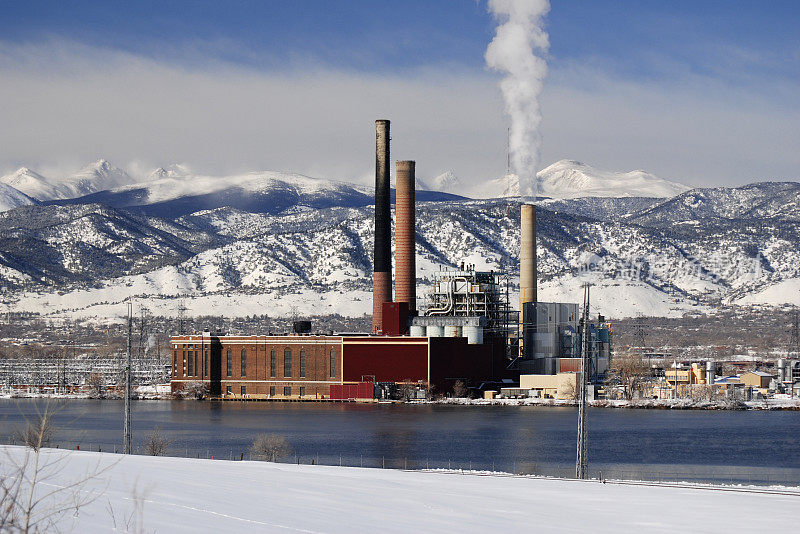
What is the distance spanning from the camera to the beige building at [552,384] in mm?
119269

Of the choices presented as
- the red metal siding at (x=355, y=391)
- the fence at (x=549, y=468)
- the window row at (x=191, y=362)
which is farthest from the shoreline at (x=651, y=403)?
the fence at (x=549, y=468)

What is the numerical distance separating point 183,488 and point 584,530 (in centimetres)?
795

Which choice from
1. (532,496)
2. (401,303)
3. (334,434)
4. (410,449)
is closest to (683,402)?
(401,303)

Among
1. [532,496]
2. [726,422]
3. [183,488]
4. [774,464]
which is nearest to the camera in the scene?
[183,488]

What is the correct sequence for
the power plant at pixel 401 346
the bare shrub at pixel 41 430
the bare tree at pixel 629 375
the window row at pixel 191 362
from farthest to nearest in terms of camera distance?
the window row at pixel 191 362
the bare tree at pixel 629 375
the power plant at pixel 401 346
the bare shrub at pixel 41 430

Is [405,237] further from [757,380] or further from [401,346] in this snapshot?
[757,380]

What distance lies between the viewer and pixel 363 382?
11938cm

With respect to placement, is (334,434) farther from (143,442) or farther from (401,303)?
(401,303)

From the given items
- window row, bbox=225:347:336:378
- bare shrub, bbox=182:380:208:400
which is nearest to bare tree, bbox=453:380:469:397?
window row, bbox=225:347:336:378

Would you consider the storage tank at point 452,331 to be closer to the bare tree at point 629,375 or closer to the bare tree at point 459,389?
the bare tree at point 459,389

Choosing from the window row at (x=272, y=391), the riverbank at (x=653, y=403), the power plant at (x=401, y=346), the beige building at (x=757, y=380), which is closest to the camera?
the riverbank at (x=653, y=403)

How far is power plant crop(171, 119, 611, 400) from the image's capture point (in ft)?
389

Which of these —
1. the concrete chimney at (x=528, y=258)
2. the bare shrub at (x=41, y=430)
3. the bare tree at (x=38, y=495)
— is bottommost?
the bare tree at (x=38, y=495)

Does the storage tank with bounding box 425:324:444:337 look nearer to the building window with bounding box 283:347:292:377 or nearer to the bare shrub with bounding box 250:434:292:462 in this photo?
the building window with bounding box 283:347:292:377
